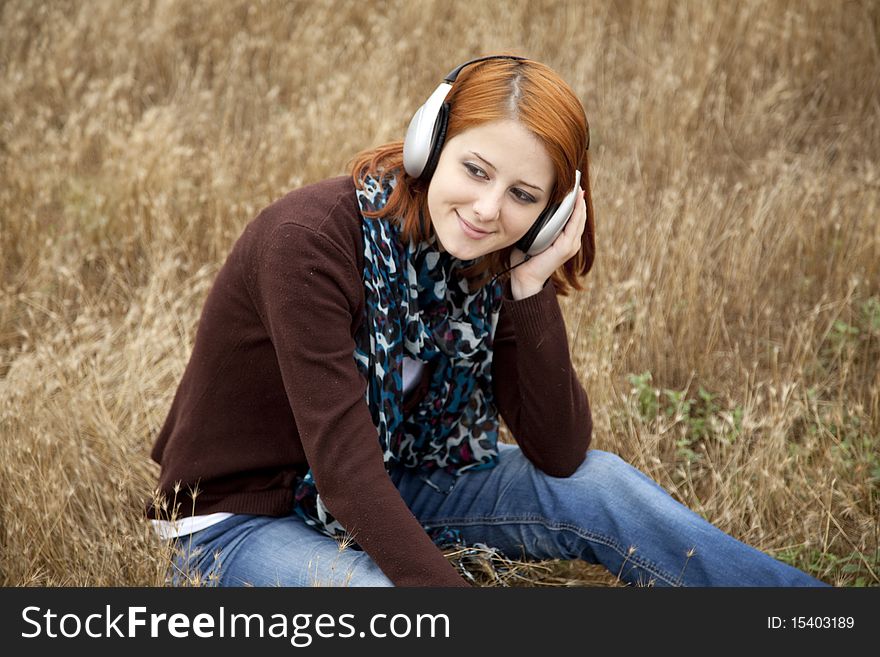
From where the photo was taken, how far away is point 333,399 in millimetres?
2293

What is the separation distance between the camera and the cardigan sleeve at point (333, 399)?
7.47ft

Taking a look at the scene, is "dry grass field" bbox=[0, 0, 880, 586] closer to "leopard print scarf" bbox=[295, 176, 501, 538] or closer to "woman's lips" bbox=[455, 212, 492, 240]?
"leopard print scarf" bbox=[295, 176, 501, 538]

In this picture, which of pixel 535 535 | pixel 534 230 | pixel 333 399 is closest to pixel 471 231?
pixel 534 230

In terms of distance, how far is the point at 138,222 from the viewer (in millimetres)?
4191

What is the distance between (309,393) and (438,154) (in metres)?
0.65

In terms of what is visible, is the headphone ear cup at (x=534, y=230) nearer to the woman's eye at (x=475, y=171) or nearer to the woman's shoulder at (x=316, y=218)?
the woman's eye at (x=475, y=171)

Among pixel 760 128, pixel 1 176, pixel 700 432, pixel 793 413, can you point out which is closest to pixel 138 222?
pixel 1 176

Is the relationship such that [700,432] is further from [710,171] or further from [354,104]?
[354,104]

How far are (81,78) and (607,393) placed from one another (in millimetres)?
3134

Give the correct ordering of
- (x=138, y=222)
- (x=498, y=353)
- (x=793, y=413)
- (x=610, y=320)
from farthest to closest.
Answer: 1. (x=138, y=222)
2. (x=610, y=320)
3. (x=793, y=413)
4. (x=498, y=353)

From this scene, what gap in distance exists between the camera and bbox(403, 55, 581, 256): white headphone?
7.66 feet

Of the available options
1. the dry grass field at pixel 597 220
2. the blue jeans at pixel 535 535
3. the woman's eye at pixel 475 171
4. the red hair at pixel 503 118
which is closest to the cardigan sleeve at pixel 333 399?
the blue jeans at pixel 535 535

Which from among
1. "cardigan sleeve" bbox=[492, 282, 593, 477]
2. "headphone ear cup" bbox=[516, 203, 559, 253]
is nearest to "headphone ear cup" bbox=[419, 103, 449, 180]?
"headphone ear cup" bbox=[516, 203, 559, 253]

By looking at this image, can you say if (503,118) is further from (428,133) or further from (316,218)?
(316,218)
